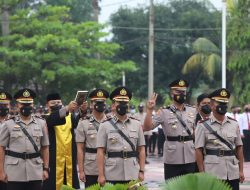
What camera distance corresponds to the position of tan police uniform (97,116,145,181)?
31.0 feet

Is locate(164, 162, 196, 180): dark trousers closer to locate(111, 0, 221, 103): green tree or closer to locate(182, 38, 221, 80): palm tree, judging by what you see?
locate(182, 38, 221, 80): palm tree

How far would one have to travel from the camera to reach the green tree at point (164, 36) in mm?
49312

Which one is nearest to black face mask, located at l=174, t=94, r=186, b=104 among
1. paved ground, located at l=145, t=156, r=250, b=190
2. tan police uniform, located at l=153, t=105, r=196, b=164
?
tan police uniform, located at l=153, t=105, r=196, b=164

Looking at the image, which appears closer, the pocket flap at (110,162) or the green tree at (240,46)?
the pocket flap at (110,162)

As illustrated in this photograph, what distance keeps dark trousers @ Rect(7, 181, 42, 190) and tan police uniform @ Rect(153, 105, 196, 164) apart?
190 cm

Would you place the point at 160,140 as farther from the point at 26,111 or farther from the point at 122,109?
the point at 122,109

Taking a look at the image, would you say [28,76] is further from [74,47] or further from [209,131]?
[209,131]

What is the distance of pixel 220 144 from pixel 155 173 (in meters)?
10.2

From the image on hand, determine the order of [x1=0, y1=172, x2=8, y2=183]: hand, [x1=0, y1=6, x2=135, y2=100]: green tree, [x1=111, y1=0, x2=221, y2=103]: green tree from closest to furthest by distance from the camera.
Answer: [x1=0, y1=172, x2=8, y2=183]: hand < [x1=0, y1=6, x2=135, y2=100]: green tree < [x1=111, y1=0, x2=221, y2=103]: green tree

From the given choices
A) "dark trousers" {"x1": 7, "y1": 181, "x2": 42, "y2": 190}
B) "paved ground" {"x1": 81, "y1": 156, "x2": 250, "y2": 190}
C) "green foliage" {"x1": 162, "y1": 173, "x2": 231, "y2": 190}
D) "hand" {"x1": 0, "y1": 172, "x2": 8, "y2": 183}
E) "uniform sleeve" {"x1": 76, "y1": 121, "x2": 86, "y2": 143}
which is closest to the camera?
"green foliage" {"x1": 162, "y1": 173, "x2": 231, "y2": 190}

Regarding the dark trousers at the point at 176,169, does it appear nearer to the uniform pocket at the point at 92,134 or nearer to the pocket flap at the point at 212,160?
the uniform pocket at the point at 92,134

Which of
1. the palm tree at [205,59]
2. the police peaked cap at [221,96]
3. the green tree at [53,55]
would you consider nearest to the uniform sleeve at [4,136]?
the police peaked cap at [221,96]

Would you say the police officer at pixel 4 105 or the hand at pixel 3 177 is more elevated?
the police officer at pixel 4 105

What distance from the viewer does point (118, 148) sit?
9.45 meters
